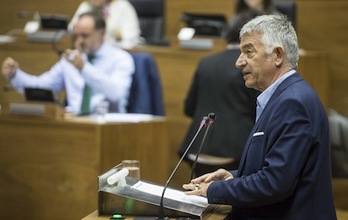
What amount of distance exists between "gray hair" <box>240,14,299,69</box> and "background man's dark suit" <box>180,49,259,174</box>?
180 centimetres

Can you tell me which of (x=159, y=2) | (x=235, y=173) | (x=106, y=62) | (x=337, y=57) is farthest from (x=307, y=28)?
(x=235, y=173)

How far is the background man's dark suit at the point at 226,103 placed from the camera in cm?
470

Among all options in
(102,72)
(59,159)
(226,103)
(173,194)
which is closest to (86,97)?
(102,72)

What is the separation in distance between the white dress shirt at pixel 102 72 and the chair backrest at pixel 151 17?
3.04 m

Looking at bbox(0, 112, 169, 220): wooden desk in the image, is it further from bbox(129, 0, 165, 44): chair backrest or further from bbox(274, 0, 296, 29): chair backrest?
bbox(129, 0, 165, 44): chair backrest

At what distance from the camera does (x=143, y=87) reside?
563 cm

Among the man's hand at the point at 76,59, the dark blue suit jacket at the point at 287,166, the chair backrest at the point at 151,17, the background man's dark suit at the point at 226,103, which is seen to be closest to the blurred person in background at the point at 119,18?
the chair backrest at the point at 151,17

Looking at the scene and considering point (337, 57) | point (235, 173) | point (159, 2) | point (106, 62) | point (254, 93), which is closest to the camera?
point (235, 173)

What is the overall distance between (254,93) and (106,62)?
1.33 metres

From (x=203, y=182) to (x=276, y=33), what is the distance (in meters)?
0.61

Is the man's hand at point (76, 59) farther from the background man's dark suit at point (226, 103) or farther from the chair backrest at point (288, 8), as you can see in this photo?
the chair backrest at point (288, 8)

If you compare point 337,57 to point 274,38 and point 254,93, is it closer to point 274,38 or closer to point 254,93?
point 254,93

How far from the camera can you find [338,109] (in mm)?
7750

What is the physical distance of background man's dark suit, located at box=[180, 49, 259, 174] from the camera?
470cm
